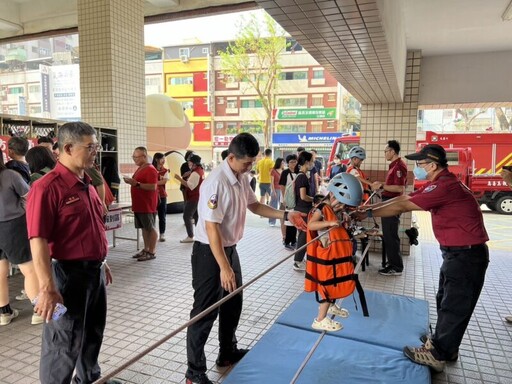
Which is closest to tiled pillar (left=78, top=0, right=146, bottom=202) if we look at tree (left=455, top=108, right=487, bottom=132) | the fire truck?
the fire truck

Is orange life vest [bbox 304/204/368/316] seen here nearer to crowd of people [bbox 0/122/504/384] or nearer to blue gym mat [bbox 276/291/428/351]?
crowd of people [bbox 0/122/504/384]

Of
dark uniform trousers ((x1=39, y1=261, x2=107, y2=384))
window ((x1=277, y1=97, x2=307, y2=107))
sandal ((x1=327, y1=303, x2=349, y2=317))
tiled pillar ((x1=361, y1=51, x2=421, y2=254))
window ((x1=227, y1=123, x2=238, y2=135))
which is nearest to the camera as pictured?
dark uniform trousers ((x1=39, y1=261, x2=107, y2=384))

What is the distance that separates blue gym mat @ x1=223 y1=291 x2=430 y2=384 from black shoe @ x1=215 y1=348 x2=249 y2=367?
6.1 inches

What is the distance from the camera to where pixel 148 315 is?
3994 millimetres

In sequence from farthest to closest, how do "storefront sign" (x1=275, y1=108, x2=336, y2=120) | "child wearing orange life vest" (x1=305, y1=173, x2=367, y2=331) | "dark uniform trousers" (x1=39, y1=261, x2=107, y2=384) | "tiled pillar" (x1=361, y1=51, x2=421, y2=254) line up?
1. "storefront sign" (x1=275, y1=108, x2=336, y2=120)
2. "tiled pillar" (x1=361, y1=51, x2=421, y2=254)
3. "child wearing orange life vest" (x1=305, y1=173, x2=367, y2=331)
4. "dark uniform trousers" (x1=39, y1=261, x2=107, y2=384)

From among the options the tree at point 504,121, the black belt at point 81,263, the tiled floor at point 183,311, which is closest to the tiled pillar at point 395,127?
the tiled floor at point 183,311

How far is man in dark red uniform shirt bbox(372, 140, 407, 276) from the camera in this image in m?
5.32

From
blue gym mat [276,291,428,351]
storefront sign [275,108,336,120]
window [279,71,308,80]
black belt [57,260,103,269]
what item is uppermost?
window [279,71,308,80]

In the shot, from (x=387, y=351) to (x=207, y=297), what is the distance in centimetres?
160

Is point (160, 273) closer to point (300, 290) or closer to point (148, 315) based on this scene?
point (148, 315)

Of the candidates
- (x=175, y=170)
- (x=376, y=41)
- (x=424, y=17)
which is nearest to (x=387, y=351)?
(x=376, y=41)

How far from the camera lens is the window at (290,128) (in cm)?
3238

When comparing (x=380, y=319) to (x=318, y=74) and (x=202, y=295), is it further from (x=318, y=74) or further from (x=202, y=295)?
(x=318, y=74)

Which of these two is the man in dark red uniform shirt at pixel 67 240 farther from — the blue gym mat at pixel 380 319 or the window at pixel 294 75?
the window at pixel 294 75
